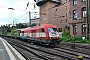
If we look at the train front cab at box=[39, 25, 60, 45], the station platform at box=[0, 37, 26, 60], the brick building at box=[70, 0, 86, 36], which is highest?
the brick building at box=[70, 0, 86, 36]

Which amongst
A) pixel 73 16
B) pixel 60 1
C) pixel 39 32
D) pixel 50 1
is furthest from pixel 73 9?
pixel 60 1

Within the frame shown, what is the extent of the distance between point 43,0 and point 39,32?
34.6 metres

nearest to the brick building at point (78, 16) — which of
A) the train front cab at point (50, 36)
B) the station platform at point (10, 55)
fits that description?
the train front cab at point (50, 36)

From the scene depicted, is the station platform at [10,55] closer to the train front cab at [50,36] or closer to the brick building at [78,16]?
the train front cab at [50,36]

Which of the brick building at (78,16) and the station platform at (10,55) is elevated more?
the brick building at (78,16)

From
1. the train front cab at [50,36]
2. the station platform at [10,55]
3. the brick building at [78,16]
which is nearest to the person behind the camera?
the station platform at [10,55]

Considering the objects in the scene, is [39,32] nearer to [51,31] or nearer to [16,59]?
[51,31]

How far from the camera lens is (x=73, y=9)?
3781cm

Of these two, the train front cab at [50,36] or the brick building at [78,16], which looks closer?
the train front cab at [50,36]

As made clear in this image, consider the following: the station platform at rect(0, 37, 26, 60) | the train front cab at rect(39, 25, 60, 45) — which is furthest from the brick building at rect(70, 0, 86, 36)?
the station platform at rect(0, 37, 26, 60)

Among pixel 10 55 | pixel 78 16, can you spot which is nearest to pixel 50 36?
pixel 10 55

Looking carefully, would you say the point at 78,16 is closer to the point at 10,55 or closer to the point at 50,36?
the point at 50,36

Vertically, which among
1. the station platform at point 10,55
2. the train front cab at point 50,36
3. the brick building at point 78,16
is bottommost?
the station platform at point 10,55

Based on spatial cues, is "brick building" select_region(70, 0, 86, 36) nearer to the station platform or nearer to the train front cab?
the train front cab
